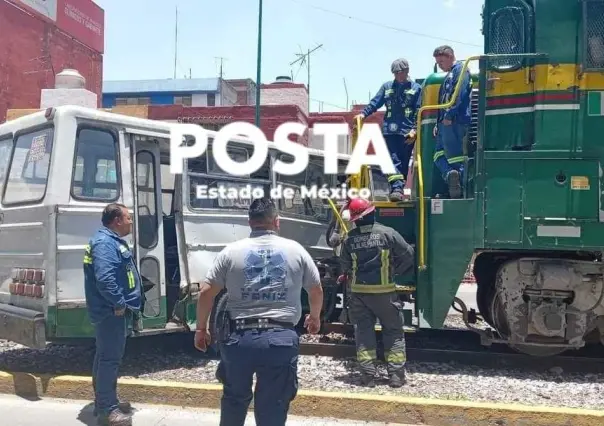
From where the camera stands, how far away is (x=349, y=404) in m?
4.76

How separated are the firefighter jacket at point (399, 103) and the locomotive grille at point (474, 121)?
938mm

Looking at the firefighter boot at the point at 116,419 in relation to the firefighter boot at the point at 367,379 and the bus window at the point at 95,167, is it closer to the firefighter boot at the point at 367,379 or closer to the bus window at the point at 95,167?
the bus window at the point at 95,167

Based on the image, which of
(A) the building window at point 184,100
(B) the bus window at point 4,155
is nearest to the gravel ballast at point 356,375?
(B) the bus window at point 4,155

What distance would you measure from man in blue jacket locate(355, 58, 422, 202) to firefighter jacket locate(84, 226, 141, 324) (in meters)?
3.47

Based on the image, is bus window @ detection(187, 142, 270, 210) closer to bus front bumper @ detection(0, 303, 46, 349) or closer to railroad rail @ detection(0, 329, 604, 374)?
railroad rail @ detection(0, 329, 604, 374)

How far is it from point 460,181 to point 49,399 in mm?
4337

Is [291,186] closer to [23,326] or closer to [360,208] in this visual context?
[360,208]

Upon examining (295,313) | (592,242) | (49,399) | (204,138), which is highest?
(204,138)

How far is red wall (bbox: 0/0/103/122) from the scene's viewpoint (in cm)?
2270

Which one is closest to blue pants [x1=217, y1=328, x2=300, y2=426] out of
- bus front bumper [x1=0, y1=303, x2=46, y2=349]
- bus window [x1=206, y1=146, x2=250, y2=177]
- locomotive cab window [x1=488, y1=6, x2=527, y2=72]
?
bus front bumper [x1=0, y1=303, x2=46, y2=349]

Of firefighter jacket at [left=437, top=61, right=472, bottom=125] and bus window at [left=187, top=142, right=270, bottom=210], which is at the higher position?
firefighter jacket at [left=437, top=61, right=472, bottom=125]

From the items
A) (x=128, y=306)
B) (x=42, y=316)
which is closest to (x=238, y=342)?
(x=128, y=306)

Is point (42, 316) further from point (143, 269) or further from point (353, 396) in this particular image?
point (353, 396)

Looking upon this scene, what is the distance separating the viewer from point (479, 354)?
6145mm
